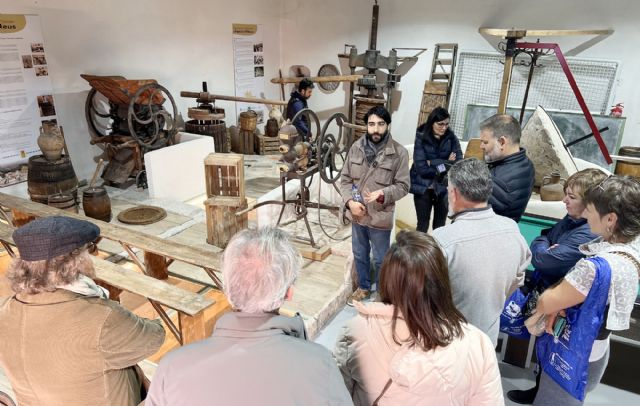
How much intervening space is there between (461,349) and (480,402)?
23 centimetres

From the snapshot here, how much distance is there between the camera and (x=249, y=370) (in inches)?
45.3

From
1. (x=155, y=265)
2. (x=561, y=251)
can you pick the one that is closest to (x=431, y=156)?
(x=561, y=251)

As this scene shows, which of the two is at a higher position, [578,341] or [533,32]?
[533,32]

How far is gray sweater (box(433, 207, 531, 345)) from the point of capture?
193 centimetres

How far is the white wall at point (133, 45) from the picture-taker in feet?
19.9

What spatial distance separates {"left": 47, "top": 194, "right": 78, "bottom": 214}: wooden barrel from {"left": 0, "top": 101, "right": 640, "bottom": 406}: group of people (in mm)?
3679

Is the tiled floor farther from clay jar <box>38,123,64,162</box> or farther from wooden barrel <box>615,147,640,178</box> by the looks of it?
wooden barrel <box>615,147,640,178</box>

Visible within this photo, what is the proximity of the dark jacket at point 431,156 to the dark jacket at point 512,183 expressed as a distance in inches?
38.2

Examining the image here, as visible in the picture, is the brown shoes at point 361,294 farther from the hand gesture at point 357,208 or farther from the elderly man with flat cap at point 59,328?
the elderly man with flat cap at point 59,328

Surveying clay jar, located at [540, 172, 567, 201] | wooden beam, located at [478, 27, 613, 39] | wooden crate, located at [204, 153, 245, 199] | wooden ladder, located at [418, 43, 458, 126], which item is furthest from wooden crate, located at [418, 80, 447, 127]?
wooden crate, located at [204, 153, 245, 199]

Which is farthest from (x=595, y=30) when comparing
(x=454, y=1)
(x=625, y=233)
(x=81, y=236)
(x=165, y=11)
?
(x=81, y=236)

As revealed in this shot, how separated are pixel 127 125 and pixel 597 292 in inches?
240

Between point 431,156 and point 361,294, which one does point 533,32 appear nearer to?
point 431,156

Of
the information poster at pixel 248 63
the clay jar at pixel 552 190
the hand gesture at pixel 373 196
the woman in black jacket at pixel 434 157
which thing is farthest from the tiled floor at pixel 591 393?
the information poster at pixel 248 63
